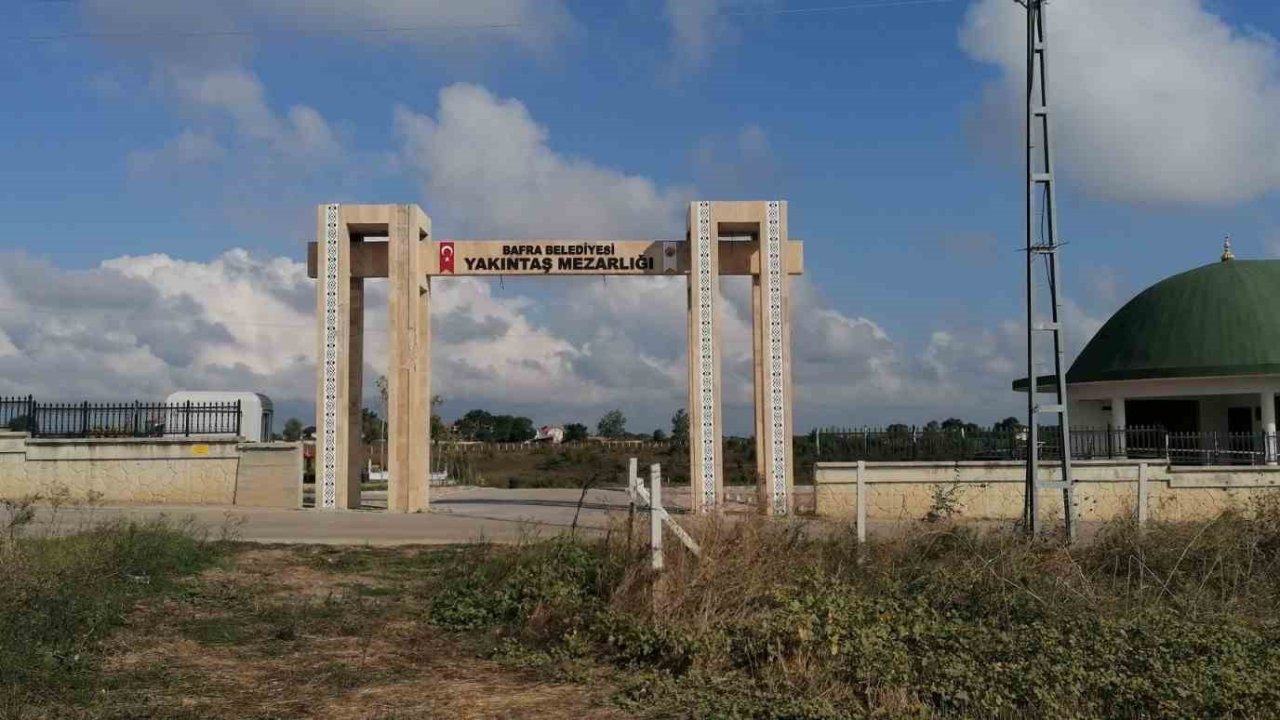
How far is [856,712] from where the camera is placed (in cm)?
670

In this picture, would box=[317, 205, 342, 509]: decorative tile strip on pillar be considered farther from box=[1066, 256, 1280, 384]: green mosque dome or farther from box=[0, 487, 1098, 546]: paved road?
box=[1066, 256, 1280, 384]: green mosque dome

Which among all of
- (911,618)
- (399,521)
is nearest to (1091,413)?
(399,521)

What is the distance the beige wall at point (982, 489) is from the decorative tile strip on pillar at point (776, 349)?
1.14 meters

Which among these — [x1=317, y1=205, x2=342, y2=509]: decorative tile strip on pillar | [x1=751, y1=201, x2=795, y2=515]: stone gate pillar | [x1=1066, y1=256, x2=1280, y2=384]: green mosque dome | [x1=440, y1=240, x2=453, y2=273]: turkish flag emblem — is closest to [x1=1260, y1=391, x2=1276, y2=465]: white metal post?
[x1=1066, y1=256, x2=1280, y2=384]: green mosque dome

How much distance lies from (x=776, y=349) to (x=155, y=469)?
12.6 metres

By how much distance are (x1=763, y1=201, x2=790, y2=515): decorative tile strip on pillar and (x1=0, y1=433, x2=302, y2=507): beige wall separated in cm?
937

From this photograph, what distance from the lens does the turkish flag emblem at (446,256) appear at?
863 inches

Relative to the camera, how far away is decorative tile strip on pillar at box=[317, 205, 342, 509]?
21031 mm

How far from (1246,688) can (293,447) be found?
1846 cm

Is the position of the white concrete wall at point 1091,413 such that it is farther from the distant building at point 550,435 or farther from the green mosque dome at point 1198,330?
the distant building at point 550,435

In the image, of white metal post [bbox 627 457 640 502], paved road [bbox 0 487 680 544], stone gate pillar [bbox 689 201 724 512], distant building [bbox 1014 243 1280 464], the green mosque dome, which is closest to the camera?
white metal post [bbox 627 457 640 502]

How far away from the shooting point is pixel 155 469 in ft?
71.7

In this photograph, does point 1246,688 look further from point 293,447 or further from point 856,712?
point 293,447

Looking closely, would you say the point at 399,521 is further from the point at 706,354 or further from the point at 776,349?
the point at 776,349
